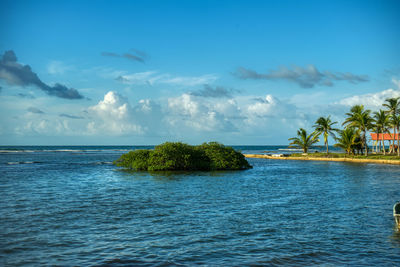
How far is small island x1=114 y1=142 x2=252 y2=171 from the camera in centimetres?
3978

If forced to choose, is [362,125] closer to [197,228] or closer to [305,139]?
[305,139]

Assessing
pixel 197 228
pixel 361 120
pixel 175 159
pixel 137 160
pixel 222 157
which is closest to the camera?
pixel 197 228

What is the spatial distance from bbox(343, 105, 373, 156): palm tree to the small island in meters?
30.4

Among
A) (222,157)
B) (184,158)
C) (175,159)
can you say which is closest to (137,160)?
(175,159)

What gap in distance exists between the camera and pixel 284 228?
1340 cm

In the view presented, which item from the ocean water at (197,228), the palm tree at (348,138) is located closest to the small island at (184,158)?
the ocean water at (197,228)

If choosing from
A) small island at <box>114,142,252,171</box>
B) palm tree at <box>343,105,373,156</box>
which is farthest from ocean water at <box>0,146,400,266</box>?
palm tree at <box>343,105,373,156</box>

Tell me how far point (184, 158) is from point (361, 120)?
3893 cm

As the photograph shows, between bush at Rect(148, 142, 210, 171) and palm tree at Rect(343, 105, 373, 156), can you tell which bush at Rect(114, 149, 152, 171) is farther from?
palm tree at Rect(343, 105, 373, 156)

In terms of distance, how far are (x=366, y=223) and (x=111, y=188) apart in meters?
17.4

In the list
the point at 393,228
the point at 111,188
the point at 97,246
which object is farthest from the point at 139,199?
the point at 393,228

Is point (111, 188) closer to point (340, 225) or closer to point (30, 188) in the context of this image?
point (30, 188)

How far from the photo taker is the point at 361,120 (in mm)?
62438

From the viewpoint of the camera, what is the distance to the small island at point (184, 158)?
39.8 meters
